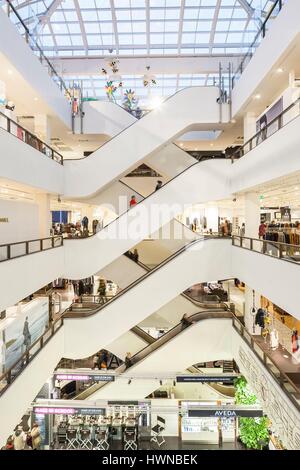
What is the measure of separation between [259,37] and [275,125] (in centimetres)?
351

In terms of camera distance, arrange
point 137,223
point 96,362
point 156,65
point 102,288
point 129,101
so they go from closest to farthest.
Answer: point 137,223
point 96,362
point 129,101
point 156,65
point 102,288

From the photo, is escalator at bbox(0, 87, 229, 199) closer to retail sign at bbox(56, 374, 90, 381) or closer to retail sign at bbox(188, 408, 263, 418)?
retail sign at bbox(56, 374, 90, 381)

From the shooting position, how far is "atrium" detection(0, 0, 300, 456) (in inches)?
320

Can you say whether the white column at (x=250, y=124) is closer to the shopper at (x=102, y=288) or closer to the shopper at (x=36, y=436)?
the shopper at (x=102, y=288)

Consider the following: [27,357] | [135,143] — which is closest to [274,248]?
[27,357]

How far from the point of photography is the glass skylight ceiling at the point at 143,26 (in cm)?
1842

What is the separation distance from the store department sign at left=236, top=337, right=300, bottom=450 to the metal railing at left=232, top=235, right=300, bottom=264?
265 centimetres

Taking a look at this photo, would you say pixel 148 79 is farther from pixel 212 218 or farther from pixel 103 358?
pixel 103 358

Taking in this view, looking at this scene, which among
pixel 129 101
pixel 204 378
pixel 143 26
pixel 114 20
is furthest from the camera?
pixel 143 26

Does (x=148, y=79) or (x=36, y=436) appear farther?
(x=148, y=79)

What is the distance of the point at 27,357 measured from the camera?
820 cm

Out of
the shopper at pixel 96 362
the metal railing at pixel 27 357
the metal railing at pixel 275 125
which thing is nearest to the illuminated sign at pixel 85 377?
the metal railing at pixel 27 357

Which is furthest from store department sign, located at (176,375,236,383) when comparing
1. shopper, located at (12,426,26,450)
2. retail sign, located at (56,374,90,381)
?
shopper, located at (12,426,26,450)
